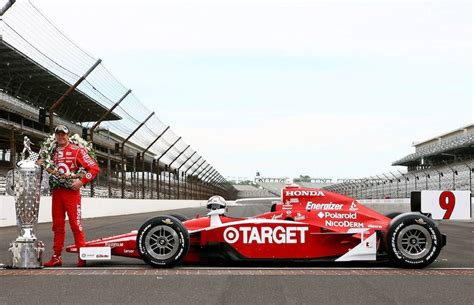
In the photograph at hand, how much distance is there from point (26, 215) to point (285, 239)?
2816 mm

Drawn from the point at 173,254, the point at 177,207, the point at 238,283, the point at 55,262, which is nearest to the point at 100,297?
the point at 238,283

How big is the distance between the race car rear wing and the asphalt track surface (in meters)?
0.59

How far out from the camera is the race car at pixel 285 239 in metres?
6.52

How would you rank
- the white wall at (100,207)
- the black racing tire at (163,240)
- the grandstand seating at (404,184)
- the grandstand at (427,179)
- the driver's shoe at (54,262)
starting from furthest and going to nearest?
the grandstand at (427,179) < the grandstand seating at (404,184) < the white wall at (100,207) < the driver's shoe at (54,262) < the black racing tire at (163,240)

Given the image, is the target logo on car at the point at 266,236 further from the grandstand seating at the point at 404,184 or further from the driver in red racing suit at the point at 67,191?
the grandstand seating at the point at 404,184

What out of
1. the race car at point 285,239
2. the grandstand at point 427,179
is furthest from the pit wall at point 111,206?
the race car at point 285,239

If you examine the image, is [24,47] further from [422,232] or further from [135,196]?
[135,196]

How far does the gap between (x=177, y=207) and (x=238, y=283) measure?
43210mm

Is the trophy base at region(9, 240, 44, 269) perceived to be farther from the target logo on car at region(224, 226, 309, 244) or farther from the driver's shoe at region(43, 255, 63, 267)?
the target logo on car at region(224, 226, 309, 244)

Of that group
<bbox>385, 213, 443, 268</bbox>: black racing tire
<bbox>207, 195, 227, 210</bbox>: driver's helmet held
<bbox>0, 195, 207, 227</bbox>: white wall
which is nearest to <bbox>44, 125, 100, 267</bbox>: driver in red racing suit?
<bbox>207, 195, 227, 210</bbox>: driver's helmet held

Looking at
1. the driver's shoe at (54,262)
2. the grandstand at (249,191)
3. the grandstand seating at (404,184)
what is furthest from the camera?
the grandstand at (249,191)

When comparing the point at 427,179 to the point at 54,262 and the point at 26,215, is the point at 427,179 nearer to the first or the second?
the point at 54,262

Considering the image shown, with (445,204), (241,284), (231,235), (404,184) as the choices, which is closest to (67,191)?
(231,235)

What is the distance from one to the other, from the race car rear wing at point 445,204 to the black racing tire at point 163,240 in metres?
2.72
